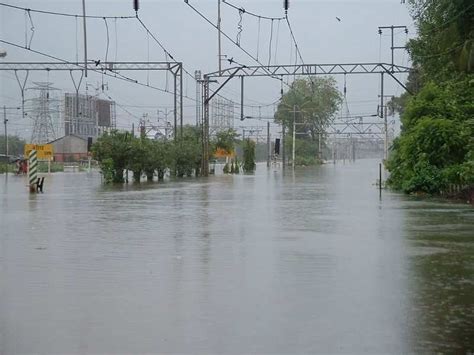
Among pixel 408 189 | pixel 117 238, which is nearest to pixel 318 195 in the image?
pixel 408 189

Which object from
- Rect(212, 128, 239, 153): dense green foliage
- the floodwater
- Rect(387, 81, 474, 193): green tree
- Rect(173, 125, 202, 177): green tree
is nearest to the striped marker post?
the floodwater

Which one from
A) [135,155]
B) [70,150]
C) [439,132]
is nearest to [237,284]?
[439,132]

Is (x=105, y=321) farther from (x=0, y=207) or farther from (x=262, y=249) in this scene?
(x=0, y=207)

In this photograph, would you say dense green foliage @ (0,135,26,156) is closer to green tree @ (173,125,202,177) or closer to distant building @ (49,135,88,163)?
distant building @ (49,135,88,163)

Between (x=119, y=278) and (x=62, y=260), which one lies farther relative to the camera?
(x=62, y=260)

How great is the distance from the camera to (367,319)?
22.2 ft

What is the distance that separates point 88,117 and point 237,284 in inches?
3330

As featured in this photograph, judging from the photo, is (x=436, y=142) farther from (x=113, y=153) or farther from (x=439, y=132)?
(x=113, y=153)

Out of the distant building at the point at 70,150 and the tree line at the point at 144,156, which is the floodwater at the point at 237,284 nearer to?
the tree line at the point at 144,156

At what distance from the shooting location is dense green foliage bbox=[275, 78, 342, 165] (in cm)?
9950

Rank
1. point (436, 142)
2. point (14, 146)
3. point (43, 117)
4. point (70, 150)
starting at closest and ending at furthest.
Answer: point (436, 142)
point (43, 117)
point (70, 150)
point (14, 146)

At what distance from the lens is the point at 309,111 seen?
332 ft

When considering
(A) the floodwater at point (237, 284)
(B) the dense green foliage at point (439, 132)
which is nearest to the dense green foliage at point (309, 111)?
(B) the dense green foliage at point (439, 132)

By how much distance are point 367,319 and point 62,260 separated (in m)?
5.41
